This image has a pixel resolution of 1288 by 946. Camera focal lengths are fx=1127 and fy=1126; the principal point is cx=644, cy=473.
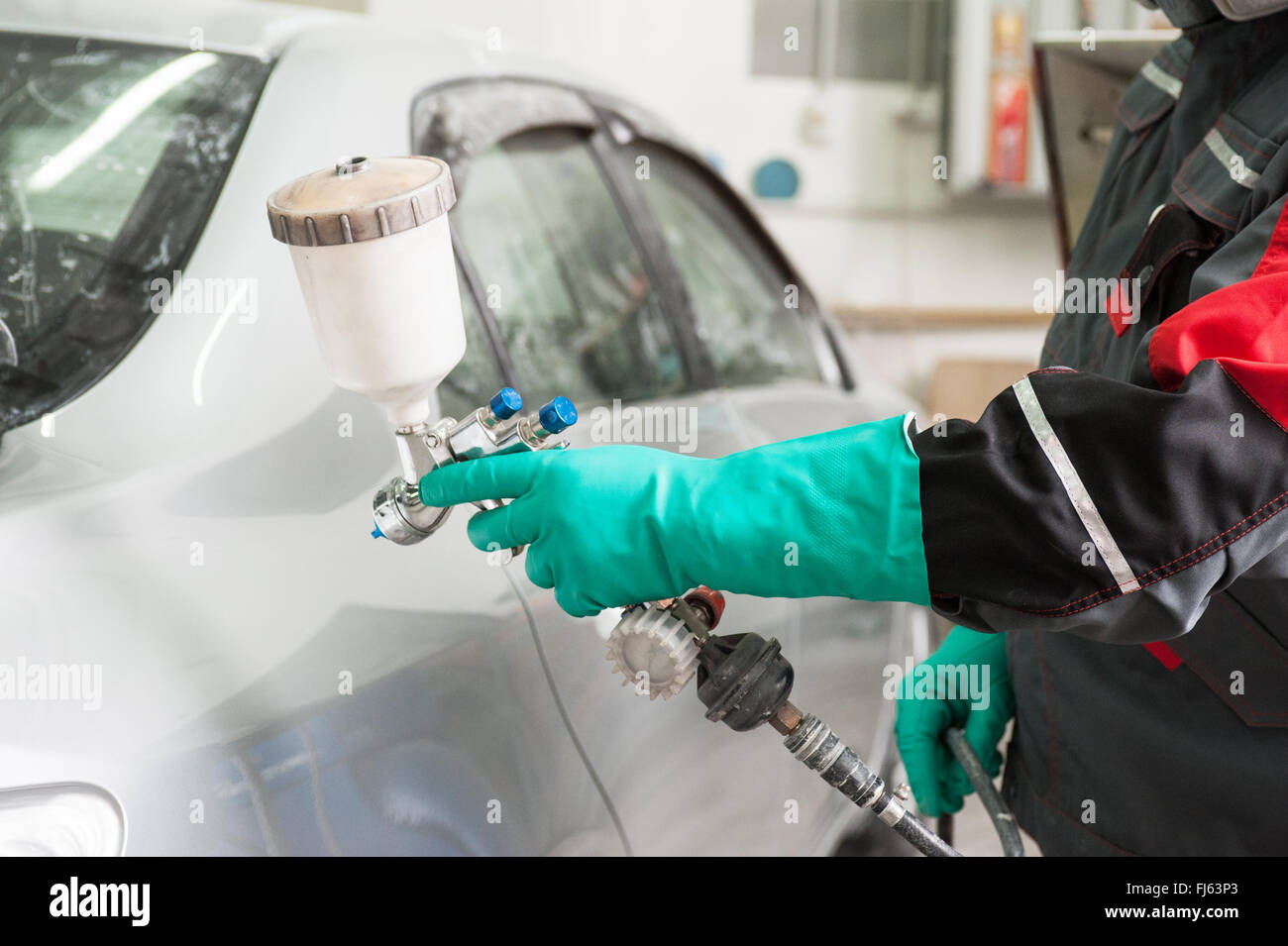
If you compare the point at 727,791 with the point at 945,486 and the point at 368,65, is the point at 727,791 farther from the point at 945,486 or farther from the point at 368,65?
the point at 368,65

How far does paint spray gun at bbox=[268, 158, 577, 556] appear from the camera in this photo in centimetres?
86

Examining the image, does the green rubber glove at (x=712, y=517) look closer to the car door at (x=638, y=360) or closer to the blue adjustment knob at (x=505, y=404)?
the blue adjustment knob at (x=505, y=404)

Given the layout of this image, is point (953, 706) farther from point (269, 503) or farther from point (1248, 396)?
point (269, 503)

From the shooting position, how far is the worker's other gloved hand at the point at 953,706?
5.23 feet

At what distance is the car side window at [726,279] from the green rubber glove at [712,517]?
1.02 meters

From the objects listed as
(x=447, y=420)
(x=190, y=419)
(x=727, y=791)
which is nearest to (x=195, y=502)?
(x=190, y=419)

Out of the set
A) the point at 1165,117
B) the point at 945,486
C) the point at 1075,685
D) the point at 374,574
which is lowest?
the point at 1075,685

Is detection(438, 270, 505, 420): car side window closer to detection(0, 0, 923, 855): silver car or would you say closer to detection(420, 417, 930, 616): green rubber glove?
detection(0, 0, 923, 855): silver car

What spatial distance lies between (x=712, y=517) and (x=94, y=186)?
853 millimetres

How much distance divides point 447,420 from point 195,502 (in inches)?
9.7

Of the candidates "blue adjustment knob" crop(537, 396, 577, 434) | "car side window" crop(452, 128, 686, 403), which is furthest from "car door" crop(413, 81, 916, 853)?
"blue adjustment knob" crop(537, 396, 577, 434)

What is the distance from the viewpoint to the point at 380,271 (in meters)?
0.88

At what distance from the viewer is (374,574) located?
1.13 m

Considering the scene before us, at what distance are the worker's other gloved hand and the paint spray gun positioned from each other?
2.80 feet
